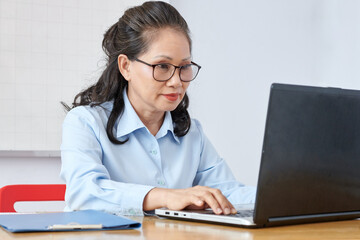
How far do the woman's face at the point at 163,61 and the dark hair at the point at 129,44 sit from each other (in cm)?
3

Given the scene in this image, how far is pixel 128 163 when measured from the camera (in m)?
1.67

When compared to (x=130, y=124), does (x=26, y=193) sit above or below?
below

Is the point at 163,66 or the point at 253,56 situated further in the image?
the point at 253,56

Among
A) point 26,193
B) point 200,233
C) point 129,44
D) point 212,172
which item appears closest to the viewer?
point 200,233

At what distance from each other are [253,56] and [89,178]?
6.33 ft

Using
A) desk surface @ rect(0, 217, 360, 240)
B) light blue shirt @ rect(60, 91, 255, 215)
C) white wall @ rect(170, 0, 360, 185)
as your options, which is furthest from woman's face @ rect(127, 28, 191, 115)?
white wall @ rect(170, 0, 360, 185)

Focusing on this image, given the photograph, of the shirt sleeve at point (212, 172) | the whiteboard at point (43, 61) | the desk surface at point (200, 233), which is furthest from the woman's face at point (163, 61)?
the whiteboard at point (43, 61)

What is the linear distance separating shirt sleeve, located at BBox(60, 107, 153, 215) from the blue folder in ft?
0.63

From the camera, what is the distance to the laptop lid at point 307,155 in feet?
3.21

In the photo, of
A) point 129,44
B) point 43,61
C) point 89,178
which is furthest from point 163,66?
point 43,61

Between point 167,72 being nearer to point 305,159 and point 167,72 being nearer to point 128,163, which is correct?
point 128,163

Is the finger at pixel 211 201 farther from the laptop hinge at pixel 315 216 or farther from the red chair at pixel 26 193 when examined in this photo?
the red chair at pixel 26 193

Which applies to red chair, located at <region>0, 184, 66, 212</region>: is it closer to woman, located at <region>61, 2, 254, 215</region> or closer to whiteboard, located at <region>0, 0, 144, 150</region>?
woman, located at <region>61, 2, 254, 215</region>

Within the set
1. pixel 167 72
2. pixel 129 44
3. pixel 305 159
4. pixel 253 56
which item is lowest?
pixel 305 159
